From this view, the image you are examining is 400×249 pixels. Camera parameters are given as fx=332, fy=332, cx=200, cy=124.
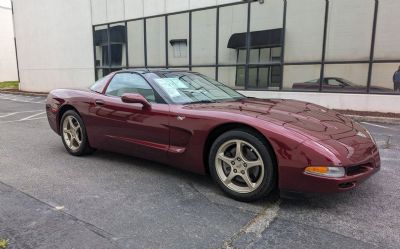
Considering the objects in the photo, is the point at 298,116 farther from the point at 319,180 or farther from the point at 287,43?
the point at 287,43

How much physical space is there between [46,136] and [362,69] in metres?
8.92

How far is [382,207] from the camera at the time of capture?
3.07 m

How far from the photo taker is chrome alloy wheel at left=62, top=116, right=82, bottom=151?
195 inches

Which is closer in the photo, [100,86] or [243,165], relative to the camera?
[243,165]

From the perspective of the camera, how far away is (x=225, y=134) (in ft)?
10.7

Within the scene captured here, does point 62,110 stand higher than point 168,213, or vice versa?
point 62,110

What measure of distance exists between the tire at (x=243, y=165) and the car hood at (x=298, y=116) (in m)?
0.25

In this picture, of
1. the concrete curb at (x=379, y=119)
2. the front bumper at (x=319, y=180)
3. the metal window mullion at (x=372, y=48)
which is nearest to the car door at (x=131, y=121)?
the front bumper at (x=319, y=180)

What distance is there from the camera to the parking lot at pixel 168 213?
2.52 metres

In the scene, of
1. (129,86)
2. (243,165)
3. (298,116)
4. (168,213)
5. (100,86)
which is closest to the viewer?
(168,213)

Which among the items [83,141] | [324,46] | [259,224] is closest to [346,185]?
[259,224]

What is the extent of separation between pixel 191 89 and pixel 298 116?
139 centimetres

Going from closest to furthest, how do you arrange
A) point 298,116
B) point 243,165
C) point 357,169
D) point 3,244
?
1. point 3,244
2. point 357,169
3. point 243,165
4. point 298,116

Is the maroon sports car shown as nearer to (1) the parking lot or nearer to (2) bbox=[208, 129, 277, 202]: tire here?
(2) bbox=[208, 129, 277, 202]: tire
